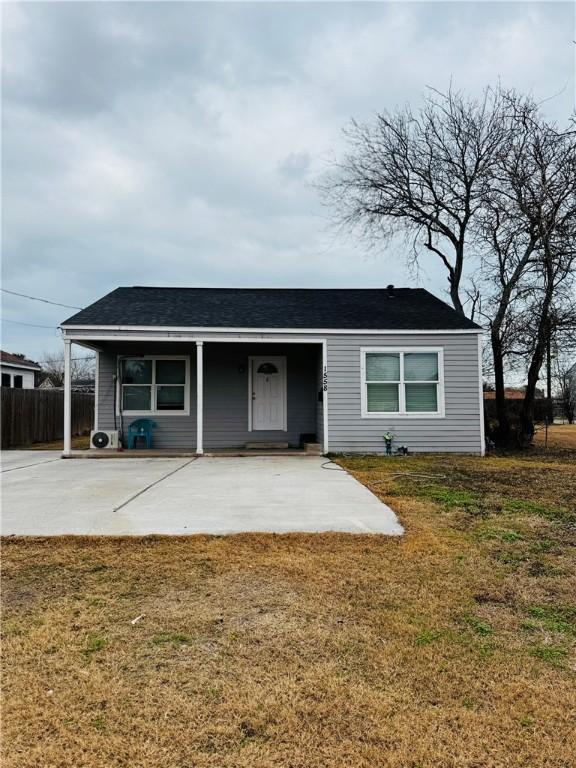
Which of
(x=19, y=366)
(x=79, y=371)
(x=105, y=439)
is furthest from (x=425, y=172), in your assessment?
(x=79, y=371)

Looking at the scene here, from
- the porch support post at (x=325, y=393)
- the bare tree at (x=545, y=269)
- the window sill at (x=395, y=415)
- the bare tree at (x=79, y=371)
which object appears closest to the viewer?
the bare tree at (x=545, y=269)

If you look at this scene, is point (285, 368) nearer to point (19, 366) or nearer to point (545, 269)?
point (545, 269)

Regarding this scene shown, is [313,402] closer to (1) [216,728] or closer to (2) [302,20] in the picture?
(2) [302,20]

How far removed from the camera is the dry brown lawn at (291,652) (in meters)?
1.73

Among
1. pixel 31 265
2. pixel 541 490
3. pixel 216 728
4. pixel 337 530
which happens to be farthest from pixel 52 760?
pixel 31 265

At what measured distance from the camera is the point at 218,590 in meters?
3.07

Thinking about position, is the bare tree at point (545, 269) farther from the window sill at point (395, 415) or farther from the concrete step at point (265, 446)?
the concrete step at point (265, 446)

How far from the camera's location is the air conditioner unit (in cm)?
1098

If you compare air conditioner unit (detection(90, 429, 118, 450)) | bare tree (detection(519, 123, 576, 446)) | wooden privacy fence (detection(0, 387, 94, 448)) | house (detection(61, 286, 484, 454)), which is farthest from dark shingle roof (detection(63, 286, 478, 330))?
wooden privacy fence (detection(0, 387, 94, 448))

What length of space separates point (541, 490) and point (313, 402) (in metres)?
6.28

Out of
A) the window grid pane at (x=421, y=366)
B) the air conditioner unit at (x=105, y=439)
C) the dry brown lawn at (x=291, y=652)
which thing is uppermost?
the window grid pane at (x=421, y=366)

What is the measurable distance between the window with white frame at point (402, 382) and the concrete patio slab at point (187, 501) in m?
2.48

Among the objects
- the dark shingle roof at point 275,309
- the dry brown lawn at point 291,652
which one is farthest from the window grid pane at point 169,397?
the dry brown lawn at point 291,652

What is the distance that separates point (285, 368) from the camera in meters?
12.0
